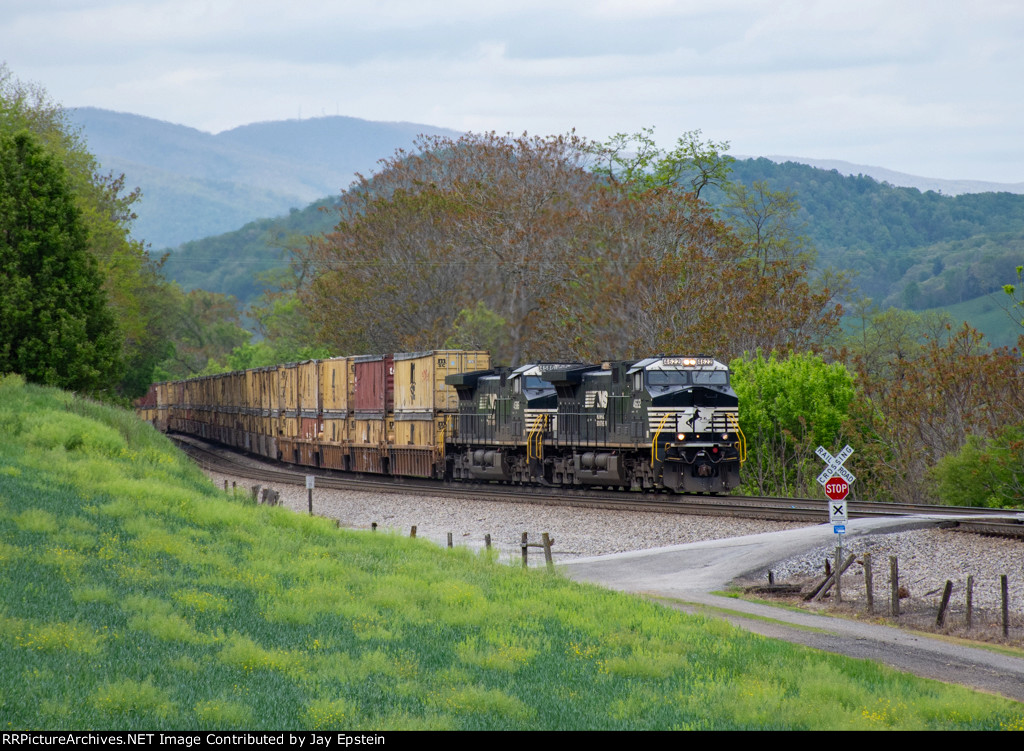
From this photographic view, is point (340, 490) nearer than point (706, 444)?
No

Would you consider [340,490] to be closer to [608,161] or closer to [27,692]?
[27,692]

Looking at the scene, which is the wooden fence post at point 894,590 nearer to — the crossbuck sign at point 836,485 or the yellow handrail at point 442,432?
the crossbuck sign at point 836,485

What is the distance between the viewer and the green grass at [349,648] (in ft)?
29.9

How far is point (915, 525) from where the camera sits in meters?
20.8

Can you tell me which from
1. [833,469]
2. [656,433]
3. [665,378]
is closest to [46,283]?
[665,378]

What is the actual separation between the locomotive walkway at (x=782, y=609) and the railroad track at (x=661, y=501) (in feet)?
4.51

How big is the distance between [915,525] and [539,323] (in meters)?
37.9

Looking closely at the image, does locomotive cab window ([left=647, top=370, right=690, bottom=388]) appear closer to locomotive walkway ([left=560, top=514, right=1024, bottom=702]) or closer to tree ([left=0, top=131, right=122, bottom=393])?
locomotive walkway ([left=560, top=514, right=1024, bottom=702])

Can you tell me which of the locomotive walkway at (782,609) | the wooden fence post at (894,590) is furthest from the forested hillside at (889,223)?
the wooden fence post at (894,590)

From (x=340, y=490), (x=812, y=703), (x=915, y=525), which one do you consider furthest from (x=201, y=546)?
(x=340, y=490)

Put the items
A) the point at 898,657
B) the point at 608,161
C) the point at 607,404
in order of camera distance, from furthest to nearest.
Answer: the point at 608,161
the point at 607,404
the point at 898,657

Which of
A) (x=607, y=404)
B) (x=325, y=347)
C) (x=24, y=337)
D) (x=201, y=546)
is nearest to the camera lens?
(x=201, y=546)

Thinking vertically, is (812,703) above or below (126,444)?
below

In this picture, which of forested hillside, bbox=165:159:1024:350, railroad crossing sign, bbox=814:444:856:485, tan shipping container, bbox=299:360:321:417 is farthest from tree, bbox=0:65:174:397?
forested hillside, bbox=165:159:1024:350
